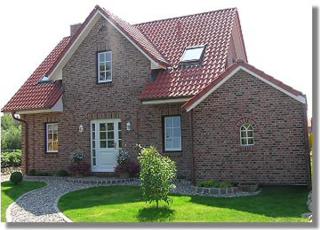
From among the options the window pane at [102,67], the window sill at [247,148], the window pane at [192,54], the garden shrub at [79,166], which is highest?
the window pane at [192,54]

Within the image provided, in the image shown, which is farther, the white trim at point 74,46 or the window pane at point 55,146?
the window pane at point 55,146

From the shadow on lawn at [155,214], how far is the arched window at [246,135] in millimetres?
4256

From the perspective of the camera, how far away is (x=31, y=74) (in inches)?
878

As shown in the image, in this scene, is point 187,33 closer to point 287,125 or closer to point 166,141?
point 166,141

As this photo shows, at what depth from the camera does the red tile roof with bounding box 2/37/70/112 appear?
1928 centimetres

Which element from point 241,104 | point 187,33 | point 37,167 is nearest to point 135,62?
point 187,33

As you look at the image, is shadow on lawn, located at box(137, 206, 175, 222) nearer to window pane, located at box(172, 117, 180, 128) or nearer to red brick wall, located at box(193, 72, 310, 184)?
red brick wall, located at box(193, 72, 310, 184)

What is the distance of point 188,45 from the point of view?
1895 cm

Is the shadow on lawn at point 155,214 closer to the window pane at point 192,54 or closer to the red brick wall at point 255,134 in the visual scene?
the red brick wall at point 255,134

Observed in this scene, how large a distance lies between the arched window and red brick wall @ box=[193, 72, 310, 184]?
139 mm

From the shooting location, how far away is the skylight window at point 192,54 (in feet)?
58.3

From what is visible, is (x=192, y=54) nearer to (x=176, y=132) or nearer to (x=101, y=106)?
(x=176, y=132)

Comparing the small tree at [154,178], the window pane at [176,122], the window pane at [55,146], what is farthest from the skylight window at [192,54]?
the small tree at [154,178]

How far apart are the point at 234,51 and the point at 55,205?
12146 mm
